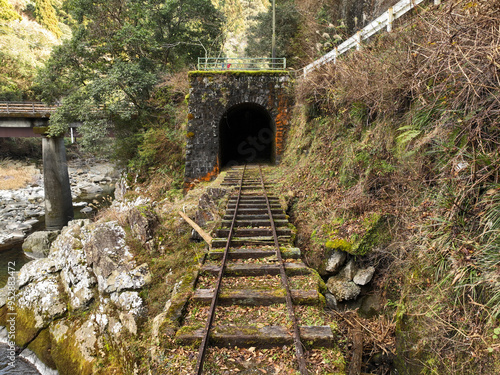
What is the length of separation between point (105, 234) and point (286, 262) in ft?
18.9

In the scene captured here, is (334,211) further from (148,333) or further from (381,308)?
(148,333)

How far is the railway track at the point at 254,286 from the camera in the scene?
3.73 meters

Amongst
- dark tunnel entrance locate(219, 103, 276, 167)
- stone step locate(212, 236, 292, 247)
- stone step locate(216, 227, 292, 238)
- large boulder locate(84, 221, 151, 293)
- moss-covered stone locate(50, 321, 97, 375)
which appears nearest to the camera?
stone step locate(212, 236, 292, 247)

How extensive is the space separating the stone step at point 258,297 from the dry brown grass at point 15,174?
29521 millimetres

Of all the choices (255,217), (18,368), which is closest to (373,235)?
(255,217)

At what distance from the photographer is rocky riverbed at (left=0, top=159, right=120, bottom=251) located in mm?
18266

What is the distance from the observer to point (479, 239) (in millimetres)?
3451

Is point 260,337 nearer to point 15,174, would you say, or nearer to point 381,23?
point 381,23

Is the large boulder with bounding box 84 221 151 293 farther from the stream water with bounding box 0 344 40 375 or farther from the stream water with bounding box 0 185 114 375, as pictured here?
the stream water with bounding box 0 185 114 375

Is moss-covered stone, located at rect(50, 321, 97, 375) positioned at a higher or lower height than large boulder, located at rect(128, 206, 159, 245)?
lower

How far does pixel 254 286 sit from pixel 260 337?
43.5 inches

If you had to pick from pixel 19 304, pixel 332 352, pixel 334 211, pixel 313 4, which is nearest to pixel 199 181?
pixel 19 304

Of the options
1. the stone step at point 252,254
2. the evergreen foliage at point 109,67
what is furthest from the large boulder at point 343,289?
the evergreen foliage at point 109,67

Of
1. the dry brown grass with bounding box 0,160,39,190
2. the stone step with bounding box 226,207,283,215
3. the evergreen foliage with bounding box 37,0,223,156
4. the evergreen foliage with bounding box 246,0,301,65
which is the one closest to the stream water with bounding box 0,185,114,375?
the evergreen foliage with bounding box 37,0,223,156
